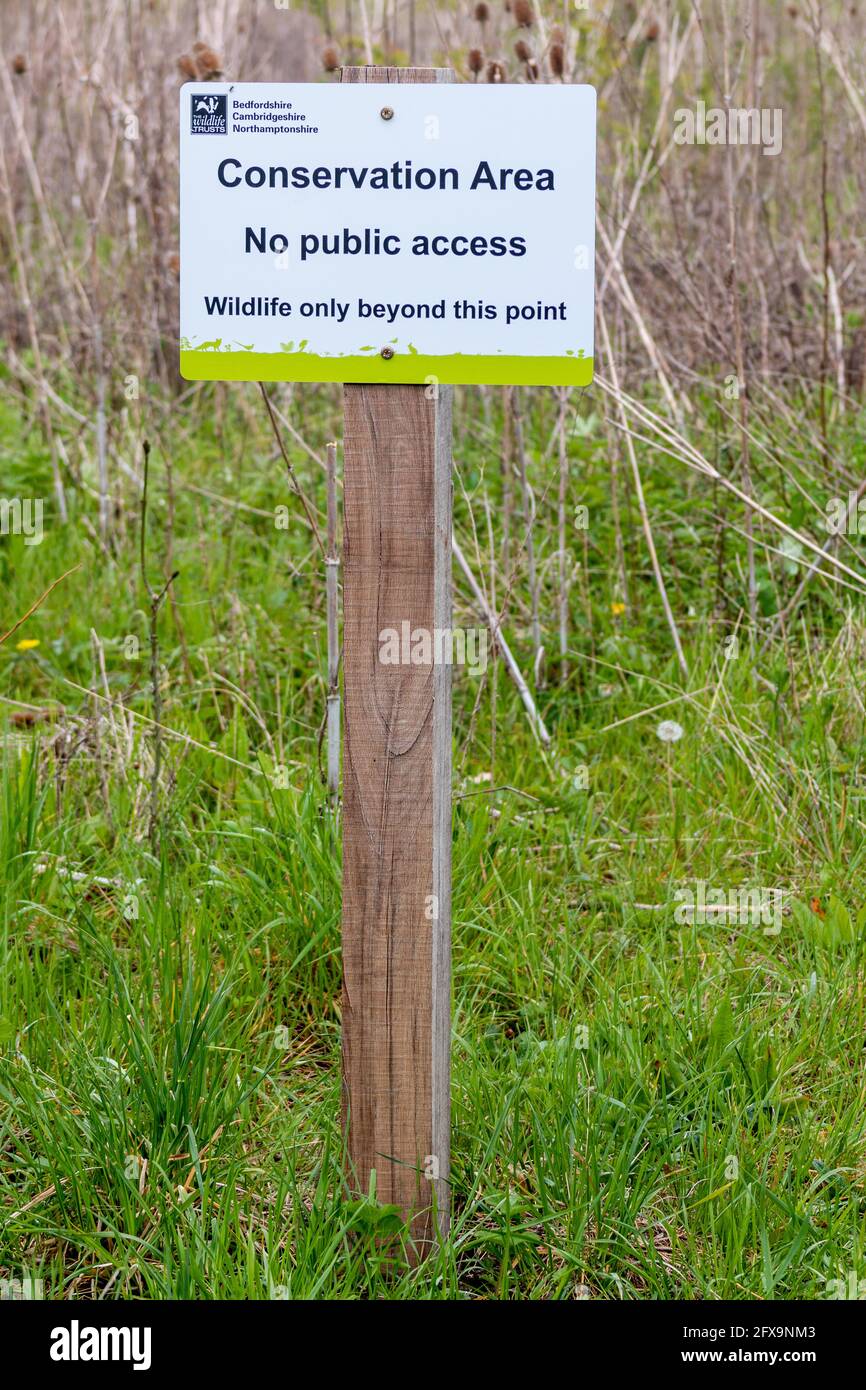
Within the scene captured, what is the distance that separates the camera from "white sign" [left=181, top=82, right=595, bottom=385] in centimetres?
175

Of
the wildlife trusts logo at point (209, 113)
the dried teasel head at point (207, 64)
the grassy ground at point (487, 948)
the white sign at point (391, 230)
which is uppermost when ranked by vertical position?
the dried teasel head at point (207, 64)

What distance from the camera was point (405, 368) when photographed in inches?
70.6

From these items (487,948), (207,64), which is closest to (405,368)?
(487,948)

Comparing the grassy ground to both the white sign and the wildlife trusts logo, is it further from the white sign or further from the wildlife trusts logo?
the wildlife trusts logo

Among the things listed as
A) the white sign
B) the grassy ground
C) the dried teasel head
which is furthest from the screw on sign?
the dried teasel head

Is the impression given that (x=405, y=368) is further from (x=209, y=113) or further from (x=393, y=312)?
(x=209, y=113)

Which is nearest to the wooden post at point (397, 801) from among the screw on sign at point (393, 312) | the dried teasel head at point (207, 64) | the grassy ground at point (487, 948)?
the screw on sign at point (393, 312)

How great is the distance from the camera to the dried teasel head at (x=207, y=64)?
3395 millimetres

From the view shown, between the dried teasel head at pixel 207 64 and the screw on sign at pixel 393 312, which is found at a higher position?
the dried teasel head at pixel 207 64

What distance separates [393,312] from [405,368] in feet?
0.25

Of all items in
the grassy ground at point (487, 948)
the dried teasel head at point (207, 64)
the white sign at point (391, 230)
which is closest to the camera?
the white sign at point (391, 230)

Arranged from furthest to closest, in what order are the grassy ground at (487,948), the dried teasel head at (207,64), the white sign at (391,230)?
the dried teasel head at (207,64) < the grassy ground at (487,948) < the white sign at (391,230)

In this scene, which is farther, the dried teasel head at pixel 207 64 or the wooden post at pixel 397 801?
the dried teasel head at pixel 207 64

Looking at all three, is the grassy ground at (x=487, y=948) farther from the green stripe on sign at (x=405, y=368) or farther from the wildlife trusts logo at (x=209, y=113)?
the wildlife trusts logo at (x=209, y=113)
